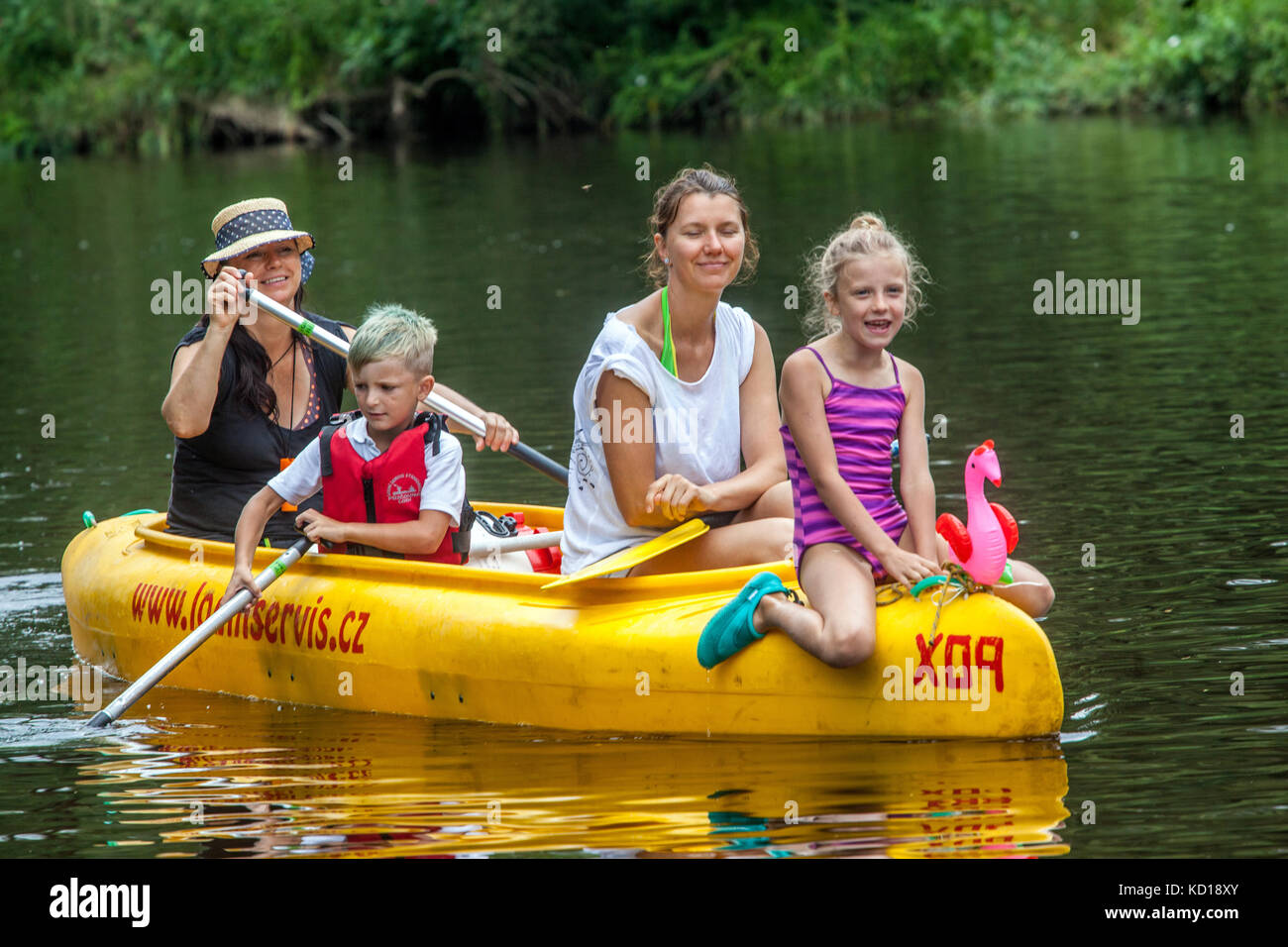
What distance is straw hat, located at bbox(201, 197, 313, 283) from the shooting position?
234 inches

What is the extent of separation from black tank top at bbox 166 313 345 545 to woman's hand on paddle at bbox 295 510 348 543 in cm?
48

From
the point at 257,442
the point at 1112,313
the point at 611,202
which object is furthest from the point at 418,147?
the point at 257,442

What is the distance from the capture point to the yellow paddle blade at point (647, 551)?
5043 millimetres

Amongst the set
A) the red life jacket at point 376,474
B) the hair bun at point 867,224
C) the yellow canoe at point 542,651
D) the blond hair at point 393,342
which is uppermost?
the hair bun at point 867,224

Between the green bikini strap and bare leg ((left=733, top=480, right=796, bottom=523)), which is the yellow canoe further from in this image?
the green bikini strap

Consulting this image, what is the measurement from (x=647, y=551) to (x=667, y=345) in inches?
23.0

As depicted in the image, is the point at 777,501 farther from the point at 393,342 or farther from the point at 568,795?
the point at 393,342

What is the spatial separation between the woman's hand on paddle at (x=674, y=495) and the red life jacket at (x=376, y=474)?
2.86 ft

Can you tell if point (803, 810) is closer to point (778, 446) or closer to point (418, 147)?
point (778, 446)

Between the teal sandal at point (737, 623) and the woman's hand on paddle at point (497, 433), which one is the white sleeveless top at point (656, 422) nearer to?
the teal sandal at point (737, 623)

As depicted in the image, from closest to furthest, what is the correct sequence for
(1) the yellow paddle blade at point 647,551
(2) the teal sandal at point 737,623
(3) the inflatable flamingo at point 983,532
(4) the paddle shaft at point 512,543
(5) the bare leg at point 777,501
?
(3) the inflatable flamingo at point 983,532
(2) the teal sandal at point 737,623
(1) the yellow paddle blade at point 647,551
(5) the bare leg at point 777,501
(4) the paddle shaft at point 512,543

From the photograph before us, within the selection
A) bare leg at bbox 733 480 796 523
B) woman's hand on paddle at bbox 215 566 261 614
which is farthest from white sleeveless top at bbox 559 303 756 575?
woman's hand on paddle at bbox 215 566 261 614

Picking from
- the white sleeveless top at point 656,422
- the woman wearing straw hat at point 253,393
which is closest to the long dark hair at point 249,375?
the woman wearing straw hat at point 253,393

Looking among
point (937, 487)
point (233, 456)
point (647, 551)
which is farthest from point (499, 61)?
point (647, 551)
